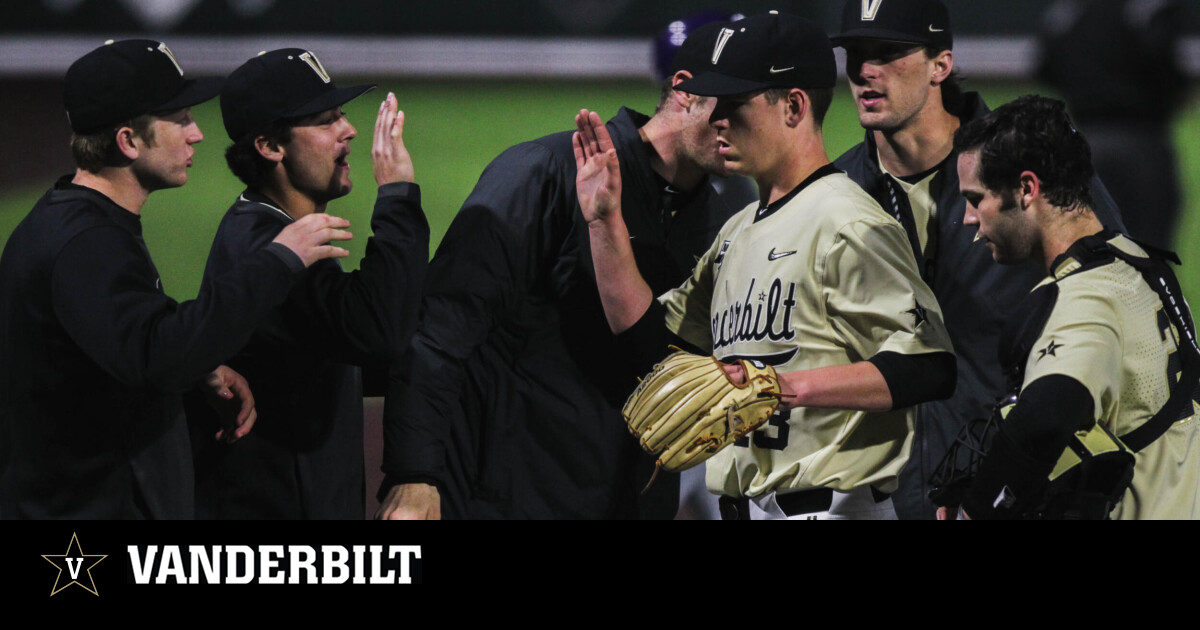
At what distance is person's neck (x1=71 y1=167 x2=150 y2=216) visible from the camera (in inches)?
110

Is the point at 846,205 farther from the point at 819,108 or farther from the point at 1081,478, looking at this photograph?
the point at 1081,478

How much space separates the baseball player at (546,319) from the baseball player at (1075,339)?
2.51 feet

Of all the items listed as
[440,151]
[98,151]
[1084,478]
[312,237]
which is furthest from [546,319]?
[440,151]

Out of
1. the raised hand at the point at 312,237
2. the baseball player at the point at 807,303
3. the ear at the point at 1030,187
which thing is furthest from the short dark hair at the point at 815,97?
the raised hand at the point at 312,237

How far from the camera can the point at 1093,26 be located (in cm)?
555

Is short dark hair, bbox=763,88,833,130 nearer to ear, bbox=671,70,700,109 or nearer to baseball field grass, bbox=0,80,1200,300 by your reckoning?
ear, bbox=671,70,700,109

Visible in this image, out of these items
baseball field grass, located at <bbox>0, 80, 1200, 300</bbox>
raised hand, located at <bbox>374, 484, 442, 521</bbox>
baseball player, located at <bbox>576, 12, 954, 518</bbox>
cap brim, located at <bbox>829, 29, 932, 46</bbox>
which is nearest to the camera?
baseball player, located at <bbox>576, 12, 954, 518</bbox>

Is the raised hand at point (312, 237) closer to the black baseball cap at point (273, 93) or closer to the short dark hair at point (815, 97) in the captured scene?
the black baseball cap at point (273, 93)

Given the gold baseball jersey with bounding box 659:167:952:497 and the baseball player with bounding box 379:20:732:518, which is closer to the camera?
the gold baseball jersey with bounding box 659:167:952:497

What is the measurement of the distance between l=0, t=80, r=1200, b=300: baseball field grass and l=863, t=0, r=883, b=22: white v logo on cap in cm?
263

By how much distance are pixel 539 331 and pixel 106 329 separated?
1.05 metres

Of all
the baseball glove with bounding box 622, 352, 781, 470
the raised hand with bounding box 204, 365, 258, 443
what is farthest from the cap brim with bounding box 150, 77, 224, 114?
the baseball glove with bounding box 622, 352, 781, 470

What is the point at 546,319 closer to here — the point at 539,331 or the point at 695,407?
the point at 539,331

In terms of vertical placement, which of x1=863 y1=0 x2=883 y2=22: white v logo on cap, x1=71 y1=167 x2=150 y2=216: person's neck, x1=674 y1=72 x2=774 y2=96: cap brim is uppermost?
x1=863 y1=0 x2=883 y2=22: white v logo on cap
